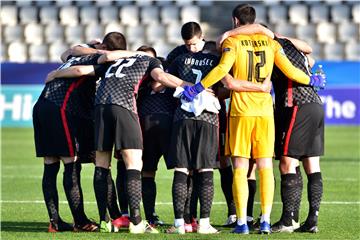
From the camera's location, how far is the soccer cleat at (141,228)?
10.5m

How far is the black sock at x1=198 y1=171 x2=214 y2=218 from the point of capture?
34.7 ft

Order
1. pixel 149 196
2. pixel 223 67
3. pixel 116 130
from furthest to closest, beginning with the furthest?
pixel 149 196
pixel 116 130
pixel 223 67

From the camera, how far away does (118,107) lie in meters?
10.6

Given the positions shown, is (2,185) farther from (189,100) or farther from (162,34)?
(162,34)

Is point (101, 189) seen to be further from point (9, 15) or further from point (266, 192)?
point (9, 15)

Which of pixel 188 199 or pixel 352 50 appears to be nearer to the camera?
pixel 188 199

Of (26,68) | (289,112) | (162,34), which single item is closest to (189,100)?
(289,112)

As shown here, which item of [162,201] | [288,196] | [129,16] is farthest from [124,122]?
[129,16]

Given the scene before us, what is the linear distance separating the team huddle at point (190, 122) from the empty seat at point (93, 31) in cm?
2098

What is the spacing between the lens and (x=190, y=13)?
32.3 metres

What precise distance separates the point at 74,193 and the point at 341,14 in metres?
23.2

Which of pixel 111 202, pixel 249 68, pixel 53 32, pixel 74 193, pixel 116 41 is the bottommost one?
pixel 111 202

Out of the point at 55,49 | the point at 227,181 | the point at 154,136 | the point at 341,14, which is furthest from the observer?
the point at 341,14

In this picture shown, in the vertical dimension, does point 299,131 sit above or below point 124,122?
below
